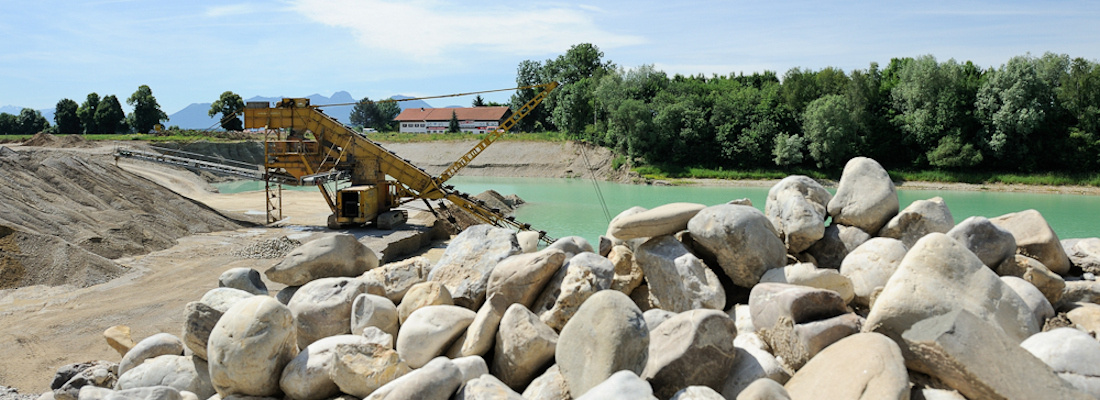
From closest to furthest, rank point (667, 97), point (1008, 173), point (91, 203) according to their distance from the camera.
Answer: point (91, 203) < point (1008, 173) < point (667, 97)

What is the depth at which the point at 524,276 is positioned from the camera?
6.44m

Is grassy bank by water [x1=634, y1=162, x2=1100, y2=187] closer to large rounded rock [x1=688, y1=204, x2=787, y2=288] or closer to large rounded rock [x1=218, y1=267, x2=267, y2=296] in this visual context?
large rounded rock [x1=688, y1=204, x2=787, y2=288]

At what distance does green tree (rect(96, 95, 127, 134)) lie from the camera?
67.0 m

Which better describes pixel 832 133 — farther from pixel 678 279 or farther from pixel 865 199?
pixel 678 279

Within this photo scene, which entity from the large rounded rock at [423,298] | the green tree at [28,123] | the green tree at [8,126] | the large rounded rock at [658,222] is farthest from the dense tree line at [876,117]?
the green tree at [8,126]

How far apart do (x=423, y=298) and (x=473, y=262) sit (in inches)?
40.9

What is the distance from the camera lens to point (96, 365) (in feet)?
24.5

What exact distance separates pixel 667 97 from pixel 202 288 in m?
45.6

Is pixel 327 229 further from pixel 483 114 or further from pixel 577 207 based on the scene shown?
pixel 483 114

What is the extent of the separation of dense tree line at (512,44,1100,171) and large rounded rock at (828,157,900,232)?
40753 mm

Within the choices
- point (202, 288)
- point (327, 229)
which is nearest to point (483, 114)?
point (327, 229)

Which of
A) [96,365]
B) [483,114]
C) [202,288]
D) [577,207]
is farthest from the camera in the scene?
[483,114]

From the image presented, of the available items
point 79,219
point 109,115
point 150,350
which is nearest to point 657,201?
point 79,219

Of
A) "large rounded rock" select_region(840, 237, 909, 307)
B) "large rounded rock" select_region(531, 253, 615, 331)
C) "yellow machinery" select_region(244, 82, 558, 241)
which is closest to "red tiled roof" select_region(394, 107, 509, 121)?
"yellow machinery" select_region(244, 82, 558, 241)
